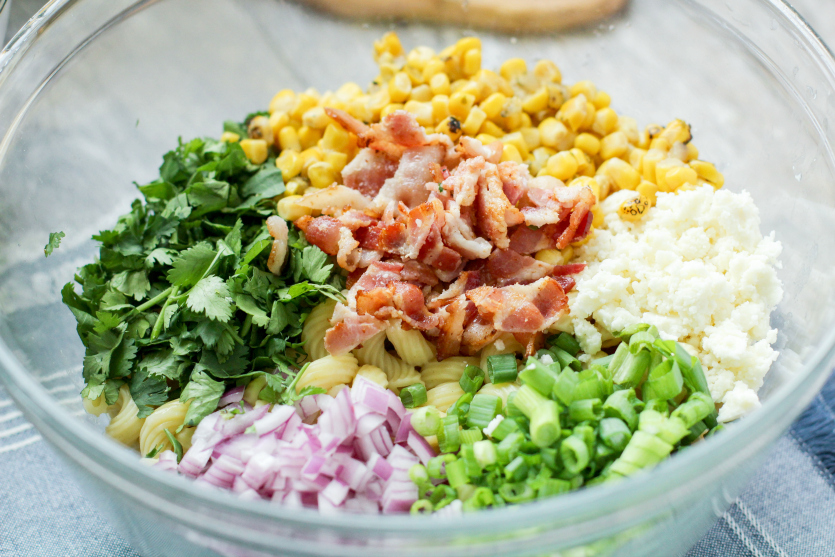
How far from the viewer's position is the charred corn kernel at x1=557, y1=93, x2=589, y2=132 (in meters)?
3.47

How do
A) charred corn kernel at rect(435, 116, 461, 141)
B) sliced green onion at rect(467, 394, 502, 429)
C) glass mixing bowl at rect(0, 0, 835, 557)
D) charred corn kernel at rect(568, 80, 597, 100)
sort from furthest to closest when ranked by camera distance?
1. charred corn kernel at rect(568, 80, 597, 100)
2. charred corn kernel at rect(435, 116, 461, 141)
3. sliced green onion at rect(467, 394, 502, 429)
4. glass mixing bowl at rect(0, 0, 835, 557)

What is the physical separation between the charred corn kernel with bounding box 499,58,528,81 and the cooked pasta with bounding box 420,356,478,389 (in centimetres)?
180

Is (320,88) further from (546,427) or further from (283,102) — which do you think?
(546,427)

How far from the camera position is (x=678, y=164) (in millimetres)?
3271

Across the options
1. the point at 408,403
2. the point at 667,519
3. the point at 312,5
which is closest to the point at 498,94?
the point at 312,5

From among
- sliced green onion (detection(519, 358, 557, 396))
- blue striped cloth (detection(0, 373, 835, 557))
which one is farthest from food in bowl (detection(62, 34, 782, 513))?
blue striped cloth (detection(0, 373, 835, 557))

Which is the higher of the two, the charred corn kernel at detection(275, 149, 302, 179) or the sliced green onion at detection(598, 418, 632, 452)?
the sliced green onion at detection(598, 418, 632, 452)

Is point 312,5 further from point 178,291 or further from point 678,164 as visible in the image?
point 678,164

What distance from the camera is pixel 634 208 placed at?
305 cm

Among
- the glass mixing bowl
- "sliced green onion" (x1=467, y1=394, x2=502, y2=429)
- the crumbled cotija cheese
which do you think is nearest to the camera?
the glass mixing bowl

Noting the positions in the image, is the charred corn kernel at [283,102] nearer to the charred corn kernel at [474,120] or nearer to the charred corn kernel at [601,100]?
the charred corn kernel at [474,120]

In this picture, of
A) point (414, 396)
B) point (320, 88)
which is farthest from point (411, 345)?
point (320, 88)

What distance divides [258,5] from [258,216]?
4.83ft

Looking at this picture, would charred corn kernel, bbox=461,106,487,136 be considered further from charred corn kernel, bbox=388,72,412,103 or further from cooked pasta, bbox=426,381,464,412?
cooked pasta, bbox=426,381,464,412
